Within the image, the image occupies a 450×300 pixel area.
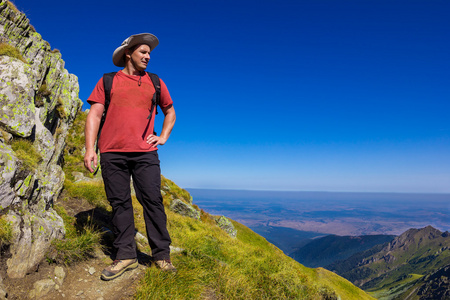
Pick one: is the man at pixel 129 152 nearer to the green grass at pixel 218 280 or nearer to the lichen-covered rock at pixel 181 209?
the green grass at pixel 218 280

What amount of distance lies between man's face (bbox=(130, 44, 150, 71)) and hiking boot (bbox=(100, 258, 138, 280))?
12.4 feet

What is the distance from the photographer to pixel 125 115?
4660 mm

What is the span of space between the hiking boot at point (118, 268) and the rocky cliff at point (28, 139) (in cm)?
117

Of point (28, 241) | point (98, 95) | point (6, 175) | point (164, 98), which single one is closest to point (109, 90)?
point (98, 95)

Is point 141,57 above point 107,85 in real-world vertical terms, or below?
above

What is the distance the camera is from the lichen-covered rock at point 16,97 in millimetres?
6137

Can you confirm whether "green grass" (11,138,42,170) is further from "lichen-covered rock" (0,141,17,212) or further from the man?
the man

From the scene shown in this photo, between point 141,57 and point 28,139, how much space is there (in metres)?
4.53

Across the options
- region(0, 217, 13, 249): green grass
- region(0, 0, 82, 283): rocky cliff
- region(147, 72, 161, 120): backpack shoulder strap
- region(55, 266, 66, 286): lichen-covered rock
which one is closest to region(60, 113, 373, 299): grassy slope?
region(55, 266, 66, 286): lichen-covered rock

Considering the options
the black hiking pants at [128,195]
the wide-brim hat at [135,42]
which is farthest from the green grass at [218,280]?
the wide-brim hat at [135,42]

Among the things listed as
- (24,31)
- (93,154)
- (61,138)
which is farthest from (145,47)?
(24,31)

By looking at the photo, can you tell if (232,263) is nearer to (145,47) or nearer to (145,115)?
(145,115)

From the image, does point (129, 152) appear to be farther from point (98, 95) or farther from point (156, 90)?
point (156, 90)

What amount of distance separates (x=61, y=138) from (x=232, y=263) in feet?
31.6
